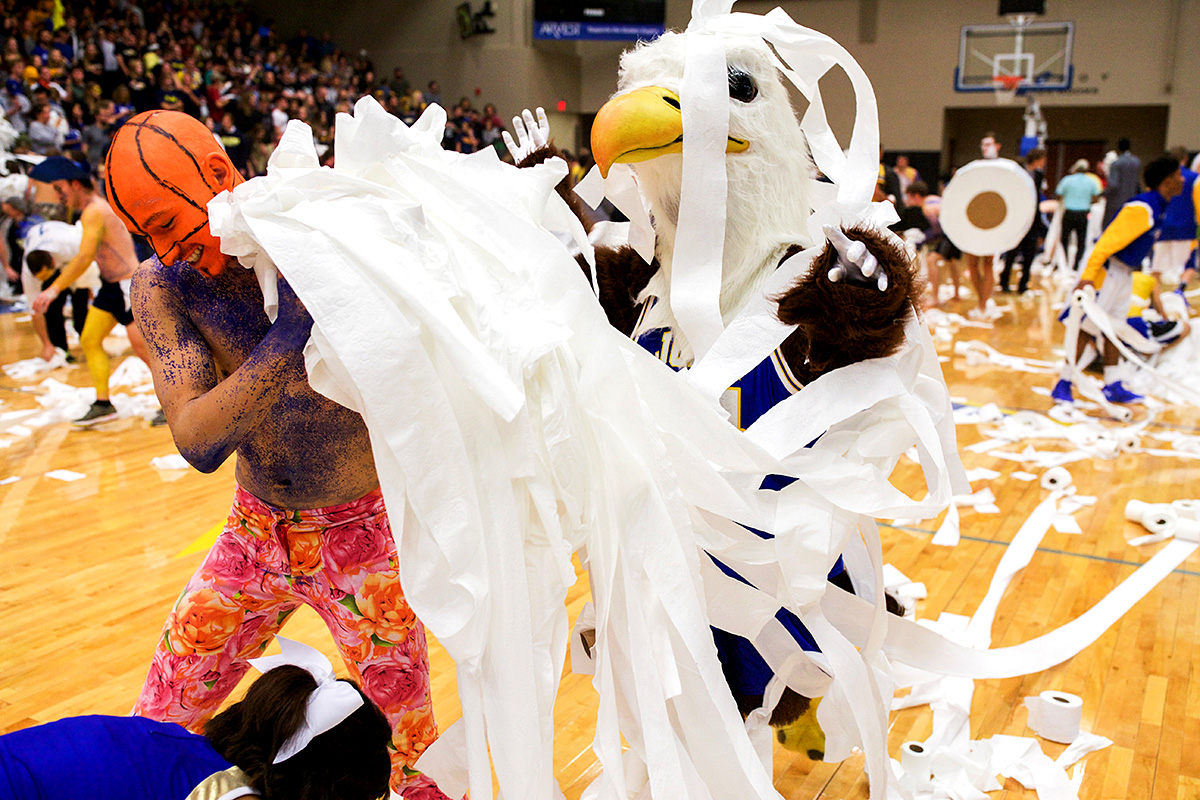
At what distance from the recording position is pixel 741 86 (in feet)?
5.01

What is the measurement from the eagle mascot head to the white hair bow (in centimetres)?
78

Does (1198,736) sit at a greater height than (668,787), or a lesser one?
lesser

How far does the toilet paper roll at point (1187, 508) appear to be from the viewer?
3403mm

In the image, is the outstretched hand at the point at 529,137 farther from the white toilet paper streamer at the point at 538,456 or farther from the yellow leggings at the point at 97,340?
the yellow leggings at the point at 97,340

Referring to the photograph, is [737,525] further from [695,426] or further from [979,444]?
[979,444]

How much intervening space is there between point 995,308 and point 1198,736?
7292mm

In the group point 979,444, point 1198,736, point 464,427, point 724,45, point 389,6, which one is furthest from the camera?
point 389,6

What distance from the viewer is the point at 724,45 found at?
60.4 inches

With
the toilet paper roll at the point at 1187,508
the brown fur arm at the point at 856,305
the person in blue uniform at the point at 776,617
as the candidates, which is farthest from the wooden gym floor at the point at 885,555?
the brown fur arm at the point at 856,305

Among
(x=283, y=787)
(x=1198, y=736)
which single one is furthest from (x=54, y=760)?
(x=1198, y=736)

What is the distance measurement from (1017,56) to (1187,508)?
50.2ft

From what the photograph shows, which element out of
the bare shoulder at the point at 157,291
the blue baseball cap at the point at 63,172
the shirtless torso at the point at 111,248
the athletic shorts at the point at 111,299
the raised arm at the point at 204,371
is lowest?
the athletic shorts at the point at 111,299

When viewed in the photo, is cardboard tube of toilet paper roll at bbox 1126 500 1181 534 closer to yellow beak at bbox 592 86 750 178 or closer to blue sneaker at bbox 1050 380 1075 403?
blue sneaker at bbox 1050 380 1075 403

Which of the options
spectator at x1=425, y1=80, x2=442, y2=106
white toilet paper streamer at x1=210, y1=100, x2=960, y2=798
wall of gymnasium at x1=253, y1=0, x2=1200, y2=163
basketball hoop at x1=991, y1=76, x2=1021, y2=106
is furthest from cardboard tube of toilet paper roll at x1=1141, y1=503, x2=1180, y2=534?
spectator at x1=425, y1=80, x2=442, y2=106
